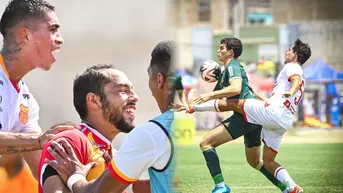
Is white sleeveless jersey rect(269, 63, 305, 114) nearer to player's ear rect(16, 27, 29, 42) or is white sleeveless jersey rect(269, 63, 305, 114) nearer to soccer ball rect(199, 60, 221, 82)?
soccer ball rect(199, 60, 221, 82)

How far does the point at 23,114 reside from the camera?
7.97ft

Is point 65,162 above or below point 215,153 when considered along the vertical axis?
above

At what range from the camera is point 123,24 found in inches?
97.7

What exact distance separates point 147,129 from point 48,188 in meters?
0.34

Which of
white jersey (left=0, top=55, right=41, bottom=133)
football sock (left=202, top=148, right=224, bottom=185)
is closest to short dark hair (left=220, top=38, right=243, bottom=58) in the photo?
football sock (left=202, top=148, right=224, bottom=185)

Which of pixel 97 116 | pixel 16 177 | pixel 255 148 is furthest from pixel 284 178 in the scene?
pixel 97 116

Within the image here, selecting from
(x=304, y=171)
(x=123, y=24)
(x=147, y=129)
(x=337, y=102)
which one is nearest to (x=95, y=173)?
(x=147, y=129)

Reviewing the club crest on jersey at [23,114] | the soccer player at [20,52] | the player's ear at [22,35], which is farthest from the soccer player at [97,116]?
the club crest on jersey at [23,114]

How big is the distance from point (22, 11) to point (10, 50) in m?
0.15

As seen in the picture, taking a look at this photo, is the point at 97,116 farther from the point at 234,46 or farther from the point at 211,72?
the point at 211,72

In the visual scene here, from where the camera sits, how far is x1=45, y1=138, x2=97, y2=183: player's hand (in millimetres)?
1713

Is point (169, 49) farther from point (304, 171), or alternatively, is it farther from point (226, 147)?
point (226, 147)

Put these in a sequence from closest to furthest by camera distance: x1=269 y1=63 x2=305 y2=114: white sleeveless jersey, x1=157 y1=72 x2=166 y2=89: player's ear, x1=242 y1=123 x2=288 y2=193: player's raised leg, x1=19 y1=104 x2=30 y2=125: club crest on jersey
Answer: x1=157 y1=72 x2=166 y2=89: player's ear, x1=19 y1=104 x2=30 y2=125: club crest on jersey, x1=269 y1=63 x2=305 y2=114: white sleeveless jersey, x1=242 y1=123 x2=288 y2=193: player's raised leg

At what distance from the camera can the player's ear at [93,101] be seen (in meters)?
1.87
